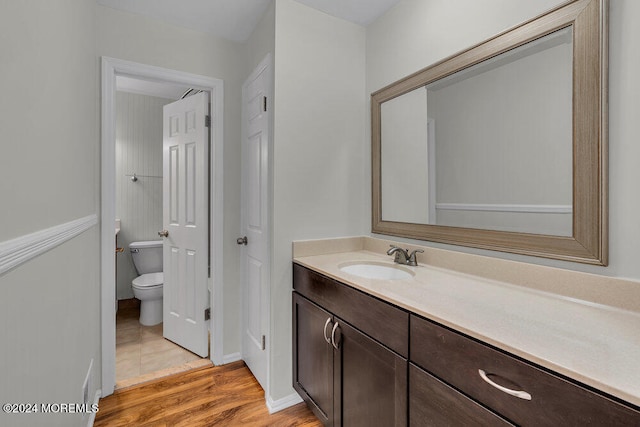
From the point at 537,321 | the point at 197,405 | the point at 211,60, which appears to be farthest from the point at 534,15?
the point at 197,405

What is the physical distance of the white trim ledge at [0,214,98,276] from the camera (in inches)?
22.5

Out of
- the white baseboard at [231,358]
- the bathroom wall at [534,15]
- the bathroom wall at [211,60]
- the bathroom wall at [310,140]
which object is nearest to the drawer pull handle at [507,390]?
the bathroom wall at [534,15]

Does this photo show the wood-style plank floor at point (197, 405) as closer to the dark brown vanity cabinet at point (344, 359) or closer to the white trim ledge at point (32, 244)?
the dark brown vanity cabinet at point (344, 359)

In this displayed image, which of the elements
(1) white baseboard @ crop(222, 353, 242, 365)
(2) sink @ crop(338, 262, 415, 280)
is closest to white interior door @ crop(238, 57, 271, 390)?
(1) white baseboard @ crop(222, 353, 242, 365)

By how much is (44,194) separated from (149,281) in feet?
7.12

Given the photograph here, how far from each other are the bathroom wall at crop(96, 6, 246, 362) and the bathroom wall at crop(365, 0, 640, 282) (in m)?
1.08

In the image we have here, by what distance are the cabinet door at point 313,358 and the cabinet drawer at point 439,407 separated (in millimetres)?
492

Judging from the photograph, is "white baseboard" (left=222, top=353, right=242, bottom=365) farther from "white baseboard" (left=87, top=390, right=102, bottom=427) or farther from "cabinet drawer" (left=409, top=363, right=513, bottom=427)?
"cabinet drawer" (left=409, top=363, right=513, bottom=427)

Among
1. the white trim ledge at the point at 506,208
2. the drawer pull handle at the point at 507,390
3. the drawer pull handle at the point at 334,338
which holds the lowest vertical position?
the drawer pull handle at the point at 334,338

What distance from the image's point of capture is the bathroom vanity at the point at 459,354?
1.98 feet

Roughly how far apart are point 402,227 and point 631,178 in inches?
37.6

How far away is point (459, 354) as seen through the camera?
798mm

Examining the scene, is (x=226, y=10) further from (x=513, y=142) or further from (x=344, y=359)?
(x=344, y=359)

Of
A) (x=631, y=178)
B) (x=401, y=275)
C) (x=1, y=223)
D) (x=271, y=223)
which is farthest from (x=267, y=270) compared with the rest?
(x=631, y=178)
